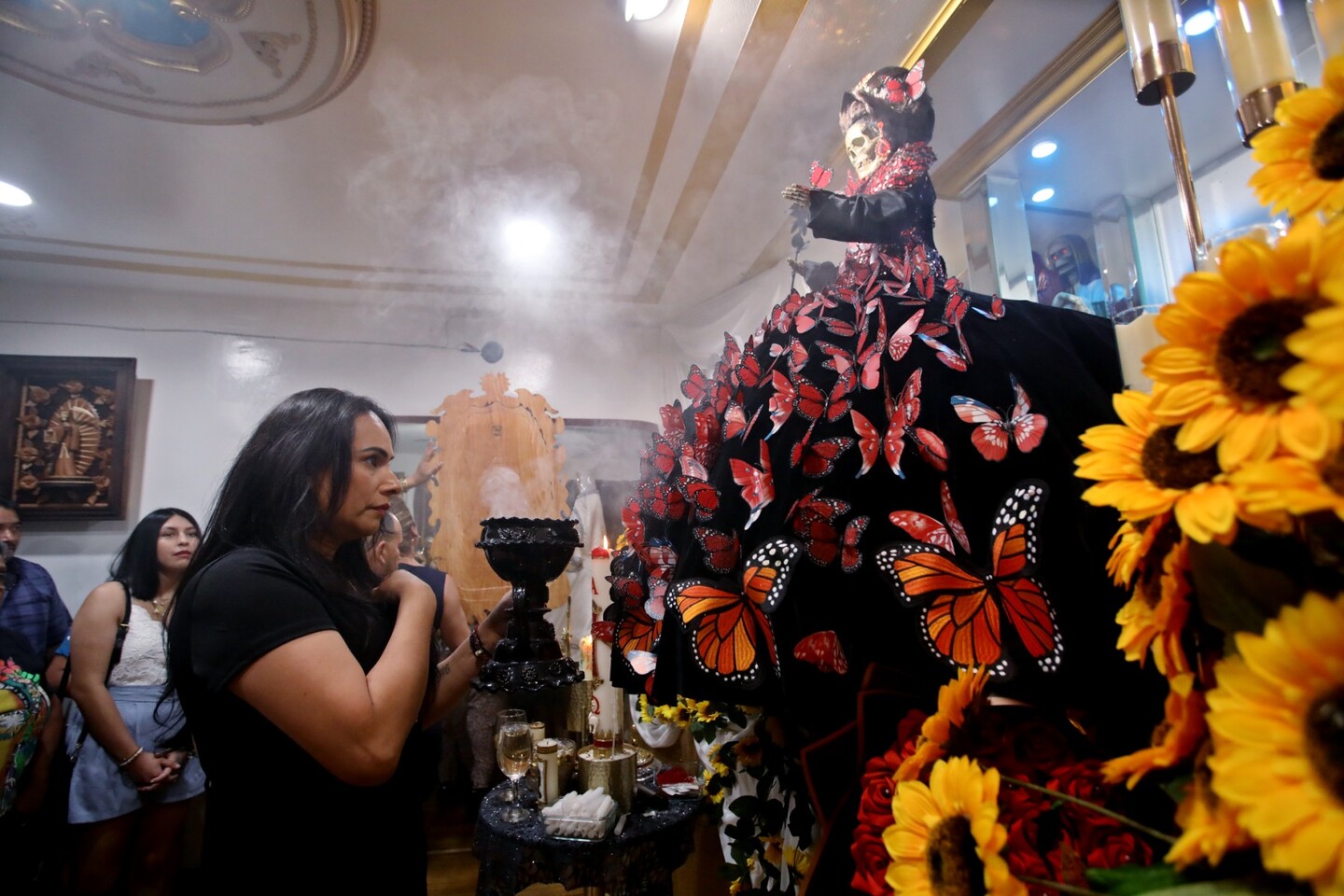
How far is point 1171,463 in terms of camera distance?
1.04 feet

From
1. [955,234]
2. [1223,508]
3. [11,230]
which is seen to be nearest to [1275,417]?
[1223,508]

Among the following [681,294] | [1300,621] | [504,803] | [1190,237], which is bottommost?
[504,803]

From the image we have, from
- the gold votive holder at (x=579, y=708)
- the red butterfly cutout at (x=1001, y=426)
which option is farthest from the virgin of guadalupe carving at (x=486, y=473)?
the red butterfly cutout at (x=1001, y=426)

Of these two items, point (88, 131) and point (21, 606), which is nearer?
point (88, 131)

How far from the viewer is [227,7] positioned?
2070mm

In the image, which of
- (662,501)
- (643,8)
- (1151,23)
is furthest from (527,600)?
(643,8)

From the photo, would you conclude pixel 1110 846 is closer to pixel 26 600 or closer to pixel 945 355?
pixel 945 355

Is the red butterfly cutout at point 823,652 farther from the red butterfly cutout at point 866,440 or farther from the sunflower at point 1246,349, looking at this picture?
the sunflower at point 1246,349

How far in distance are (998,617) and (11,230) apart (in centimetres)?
488

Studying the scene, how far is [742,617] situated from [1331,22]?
614 millimetres

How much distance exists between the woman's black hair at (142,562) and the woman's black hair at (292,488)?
7.06ft

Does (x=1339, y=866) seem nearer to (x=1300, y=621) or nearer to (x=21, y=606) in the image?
(x=1300, y=621)

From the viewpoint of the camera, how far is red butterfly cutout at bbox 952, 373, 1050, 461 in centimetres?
58

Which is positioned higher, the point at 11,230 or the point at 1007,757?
the point at 11,230
